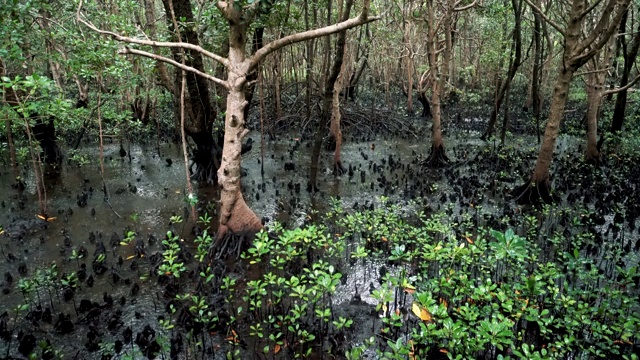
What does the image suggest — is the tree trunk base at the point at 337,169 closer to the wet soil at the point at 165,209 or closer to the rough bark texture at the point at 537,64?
the wet soil at the point at 165,209

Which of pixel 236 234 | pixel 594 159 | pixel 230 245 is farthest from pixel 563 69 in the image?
pixel 230 245

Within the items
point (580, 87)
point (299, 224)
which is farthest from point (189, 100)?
point (580, 87)

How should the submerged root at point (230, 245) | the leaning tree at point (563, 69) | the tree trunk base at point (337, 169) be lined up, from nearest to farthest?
1. the submerged root at point (230, 245)
2. the leaning tree at point (563, 69)
3. the tree trunk base at point (337, 169)

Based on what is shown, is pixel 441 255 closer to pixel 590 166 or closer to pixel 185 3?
pixel 185 3

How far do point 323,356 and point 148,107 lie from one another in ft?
43.9

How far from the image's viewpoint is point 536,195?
24.1 feet

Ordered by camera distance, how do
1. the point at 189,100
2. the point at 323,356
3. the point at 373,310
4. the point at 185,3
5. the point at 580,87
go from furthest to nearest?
1. the point at 580,87
2. the point at 189,100
3. the point at 185,3
4. the point at 373,310
5. the point at 323,356

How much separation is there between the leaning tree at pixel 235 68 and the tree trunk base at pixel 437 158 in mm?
6037

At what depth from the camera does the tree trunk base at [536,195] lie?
727 cm

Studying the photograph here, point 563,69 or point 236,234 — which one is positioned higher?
point 563,69

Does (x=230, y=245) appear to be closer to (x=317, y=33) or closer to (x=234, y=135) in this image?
(x=234, y=135)

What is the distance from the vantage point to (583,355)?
343cm

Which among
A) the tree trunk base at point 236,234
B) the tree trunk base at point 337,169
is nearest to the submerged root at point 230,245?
the tree trunk base at point 236,234

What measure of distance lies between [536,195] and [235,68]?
5760 mm
